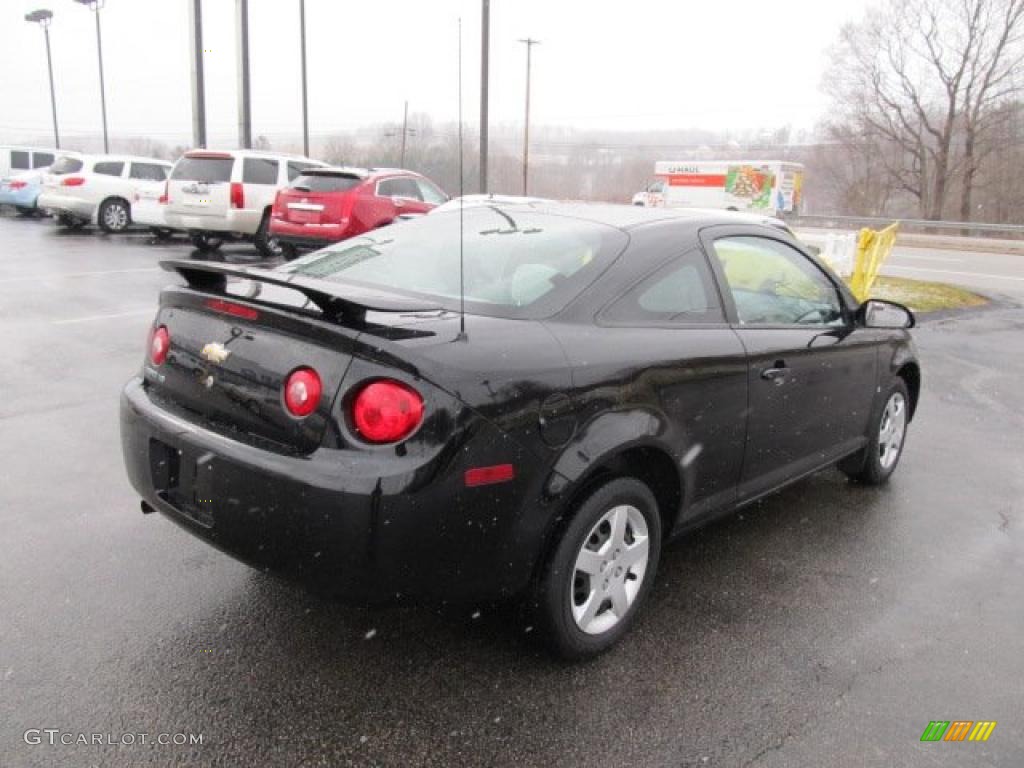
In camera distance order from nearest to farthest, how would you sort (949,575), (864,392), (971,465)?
(949,575) < (864,392) < (971,465)

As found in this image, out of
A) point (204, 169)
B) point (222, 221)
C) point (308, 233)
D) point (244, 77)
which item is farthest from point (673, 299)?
point (244, 77)

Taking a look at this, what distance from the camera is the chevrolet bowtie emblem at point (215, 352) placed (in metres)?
→ 2.73

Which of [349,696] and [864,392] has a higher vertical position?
[864,392]

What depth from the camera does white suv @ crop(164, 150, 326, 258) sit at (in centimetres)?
1436

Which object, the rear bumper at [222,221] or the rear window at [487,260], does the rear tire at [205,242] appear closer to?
the rear bumper at [222,221]

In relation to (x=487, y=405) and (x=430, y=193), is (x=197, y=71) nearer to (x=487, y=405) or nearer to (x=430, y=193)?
(x=430, y=193)

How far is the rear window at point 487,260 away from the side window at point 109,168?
16.8 meters

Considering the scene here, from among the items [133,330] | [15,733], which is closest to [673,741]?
[15,733]

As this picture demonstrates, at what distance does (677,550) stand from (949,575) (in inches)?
47.4

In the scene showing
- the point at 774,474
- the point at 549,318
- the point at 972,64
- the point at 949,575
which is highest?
the point at 972,64

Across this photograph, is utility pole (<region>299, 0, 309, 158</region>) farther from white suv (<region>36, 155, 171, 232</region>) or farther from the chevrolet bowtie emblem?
the chevrolet bowtie emblem

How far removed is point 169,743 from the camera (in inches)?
92.4

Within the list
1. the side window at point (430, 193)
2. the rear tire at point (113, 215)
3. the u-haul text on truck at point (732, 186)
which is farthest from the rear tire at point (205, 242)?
the u-haul text on truck at point (732, 186)

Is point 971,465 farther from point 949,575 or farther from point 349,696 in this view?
point 349,696
